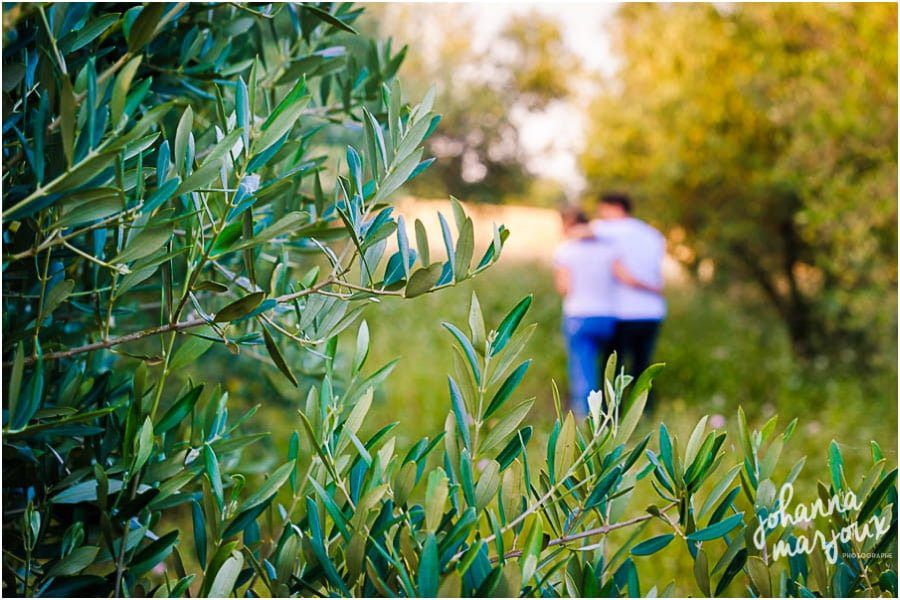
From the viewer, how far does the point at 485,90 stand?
1303 centimetres

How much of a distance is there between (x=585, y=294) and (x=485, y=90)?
7979mm

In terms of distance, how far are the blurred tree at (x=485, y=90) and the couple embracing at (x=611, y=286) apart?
590 centimetres

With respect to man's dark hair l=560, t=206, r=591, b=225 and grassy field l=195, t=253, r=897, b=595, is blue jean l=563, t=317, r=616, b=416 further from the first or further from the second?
man's dark hair l=560, t=206, r=591, b=225

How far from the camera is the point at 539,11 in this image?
1320 centimetres

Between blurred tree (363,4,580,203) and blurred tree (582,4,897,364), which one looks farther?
blurred tree (363,4,580,203)

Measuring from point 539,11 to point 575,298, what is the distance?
8.70 meters

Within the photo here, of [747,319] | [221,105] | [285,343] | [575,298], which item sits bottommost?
[747,319]

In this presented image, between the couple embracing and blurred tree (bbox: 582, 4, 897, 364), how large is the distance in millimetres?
1033

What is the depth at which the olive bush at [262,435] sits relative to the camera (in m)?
0.77

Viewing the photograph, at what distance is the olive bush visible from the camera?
30.3 inches

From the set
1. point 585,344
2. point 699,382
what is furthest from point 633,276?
point 699,382

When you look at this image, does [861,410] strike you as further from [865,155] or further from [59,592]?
[59,592]

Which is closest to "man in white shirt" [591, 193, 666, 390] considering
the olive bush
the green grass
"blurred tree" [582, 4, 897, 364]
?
the green grass

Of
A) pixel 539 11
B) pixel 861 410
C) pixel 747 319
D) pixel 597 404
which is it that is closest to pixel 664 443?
pixel 597 404
